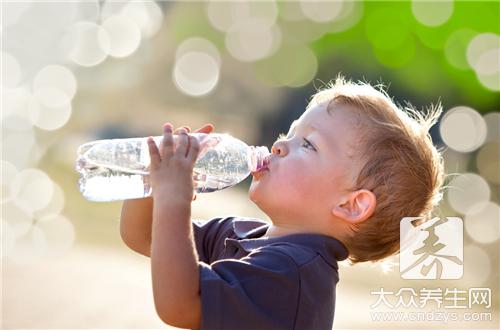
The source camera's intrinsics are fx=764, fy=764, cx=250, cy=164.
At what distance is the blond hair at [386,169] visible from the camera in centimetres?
219

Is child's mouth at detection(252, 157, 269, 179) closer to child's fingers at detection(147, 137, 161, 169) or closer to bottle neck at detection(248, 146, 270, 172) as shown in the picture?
bottle neck at detection(248, 146, 270, 172)

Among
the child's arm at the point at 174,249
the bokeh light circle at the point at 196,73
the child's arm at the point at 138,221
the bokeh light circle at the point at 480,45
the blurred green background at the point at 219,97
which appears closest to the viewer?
the child's arm at the point at 174,249

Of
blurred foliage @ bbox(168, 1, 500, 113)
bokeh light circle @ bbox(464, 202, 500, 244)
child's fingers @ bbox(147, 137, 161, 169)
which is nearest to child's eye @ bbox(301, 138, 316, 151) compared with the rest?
child's fingers @ bbox(147, 137, 161, 169)

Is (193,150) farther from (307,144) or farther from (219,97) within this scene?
(219,97)

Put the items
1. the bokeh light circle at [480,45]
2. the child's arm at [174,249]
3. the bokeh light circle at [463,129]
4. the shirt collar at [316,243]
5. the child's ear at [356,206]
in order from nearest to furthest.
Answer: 1. the child's arm at [174,249]
2. the shirt collar at [316,243]
3. the child's ear at [356,206]
4. the bokeh light circle at [480,45]
5. the bokeh light circle at [463,129]

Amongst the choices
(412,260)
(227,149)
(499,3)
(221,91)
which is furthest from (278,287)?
(221,91)

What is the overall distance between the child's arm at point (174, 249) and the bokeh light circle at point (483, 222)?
4514 millimetres

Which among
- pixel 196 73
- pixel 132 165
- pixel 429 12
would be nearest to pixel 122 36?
pixel 196 73

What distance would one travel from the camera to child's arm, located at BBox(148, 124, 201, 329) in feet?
5.69

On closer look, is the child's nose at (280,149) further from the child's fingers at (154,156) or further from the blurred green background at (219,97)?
the blurred green background at (219,97)

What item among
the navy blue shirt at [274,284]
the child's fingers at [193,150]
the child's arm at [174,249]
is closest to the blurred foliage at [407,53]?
the navy blue shirt at [274,284]

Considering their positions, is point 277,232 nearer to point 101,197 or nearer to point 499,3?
point 101,197

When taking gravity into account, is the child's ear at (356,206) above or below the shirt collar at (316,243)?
above

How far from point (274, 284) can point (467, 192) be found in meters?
5.20
